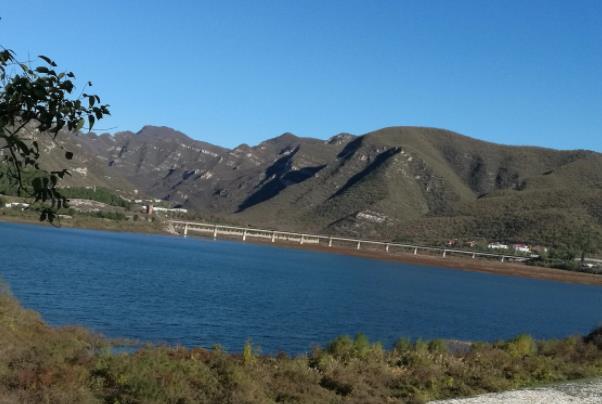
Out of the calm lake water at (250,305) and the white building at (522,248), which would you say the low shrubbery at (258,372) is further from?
the white building at (522,248)

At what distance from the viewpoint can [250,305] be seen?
53.5 metres

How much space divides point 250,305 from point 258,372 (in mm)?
35338

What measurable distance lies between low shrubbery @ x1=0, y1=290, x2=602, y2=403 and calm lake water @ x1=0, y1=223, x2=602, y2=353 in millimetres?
10964

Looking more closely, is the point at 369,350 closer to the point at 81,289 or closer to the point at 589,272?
the point at 81,289

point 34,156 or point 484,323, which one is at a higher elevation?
point 34,156

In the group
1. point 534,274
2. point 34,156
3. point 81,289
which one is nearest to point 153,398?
point 34,156

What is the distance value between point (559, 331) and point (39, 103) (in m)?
60.0

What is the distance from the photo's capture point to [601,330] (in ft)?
114

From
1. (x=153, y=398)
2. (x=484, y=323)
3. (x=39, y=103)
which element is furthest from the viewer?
(x=484, y=323)

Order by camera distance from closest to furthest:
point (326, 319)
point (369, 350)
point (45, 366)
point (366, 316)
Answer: point (45, 366)
point (369, 350)
point (326, 319)
point (366, 316)

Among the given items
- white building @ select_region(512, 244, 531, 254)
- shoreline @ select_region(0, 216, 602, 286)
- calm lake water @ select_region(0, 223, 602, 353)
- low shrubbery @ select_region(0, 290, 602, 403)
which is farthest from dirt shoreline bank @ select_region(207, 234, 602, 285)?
low shrubbery @ select_region(0, 290, 602, 403)

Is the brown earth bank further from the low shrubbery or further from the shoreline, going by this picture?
the low shrubbery

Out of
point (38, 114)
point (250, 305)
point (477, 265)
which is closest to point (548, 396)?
point (38, 114)

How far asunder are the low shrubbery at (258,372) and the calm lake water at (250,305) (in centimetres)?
1096
